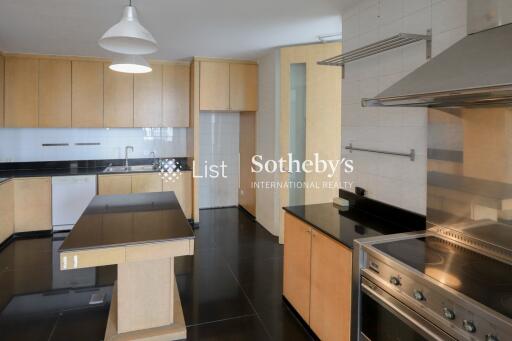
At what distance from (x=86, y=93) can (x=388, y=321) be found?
4827 mm

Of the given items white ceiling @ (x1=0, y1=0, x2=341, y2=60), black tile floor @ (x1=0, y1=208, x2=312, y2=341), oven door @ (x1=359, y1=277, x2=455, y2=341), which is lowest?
black tile floor @ (x1=0, y1=208, x2=312, y2=341)

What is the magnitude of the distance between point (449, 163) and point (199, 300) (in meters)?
2.19

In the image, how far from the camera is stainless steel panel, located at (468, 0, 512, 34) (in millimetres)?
1667

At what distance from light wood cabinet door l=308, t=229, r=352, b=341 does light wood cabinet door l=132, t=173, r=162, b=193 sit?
10.7 ft

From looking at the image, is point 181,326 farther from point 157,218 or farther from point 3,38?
point 3,38

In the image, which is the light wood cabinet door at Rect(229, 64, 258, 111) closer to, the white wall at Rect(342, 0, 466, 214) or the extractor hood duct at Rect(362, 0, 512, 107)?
the white wall at Rect(342, 0, 466, 214)

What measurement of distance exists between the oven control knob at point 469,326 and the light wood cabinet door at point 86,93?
5.01 metres

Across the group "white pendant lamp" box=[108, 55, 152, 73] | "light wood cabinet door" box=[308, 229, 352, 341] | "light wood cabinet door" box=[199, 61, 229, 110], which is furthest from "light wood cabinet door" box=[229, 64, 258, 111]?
"light wood cabinet door" box=[308, 229, 352, 341]

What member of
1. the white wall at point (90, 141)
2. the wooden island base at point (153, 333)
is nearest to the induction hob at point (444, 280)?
the wooden island base at point (153, 333)

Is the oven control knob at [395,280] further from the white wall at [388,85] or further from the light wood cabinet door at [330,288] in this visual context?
the white wall at [388,85]

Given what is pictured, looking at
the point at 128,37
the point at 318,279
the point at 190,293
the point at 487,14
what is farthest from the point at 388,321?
the point at 128,37

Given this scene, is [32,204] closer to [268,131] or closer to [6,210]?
[6,210]

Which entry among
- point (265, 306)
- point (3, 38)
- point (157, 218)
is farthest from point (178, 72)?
point (265, 306)

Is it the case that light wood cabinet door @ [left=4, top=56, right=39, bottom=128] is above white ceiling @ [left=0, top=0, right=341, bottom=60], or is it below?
below
